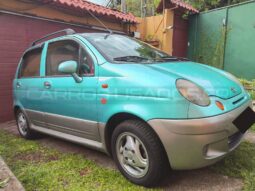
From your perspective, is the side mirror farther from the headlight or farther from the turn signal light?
the turn signal light

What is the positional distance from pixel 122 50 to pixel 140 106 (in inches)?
40.4

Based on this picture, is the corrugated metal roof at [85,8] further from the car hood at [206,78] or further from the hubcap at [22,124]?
the car hood at [206,78]

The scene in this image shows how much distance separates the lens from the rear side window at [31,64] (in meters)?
4.01

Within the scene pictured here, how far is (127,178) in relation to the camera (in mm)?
2645

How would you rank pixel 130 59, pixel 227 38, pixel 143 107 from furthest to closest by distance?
pixel 227 38 → pixel 130 59 → pixel 143 107

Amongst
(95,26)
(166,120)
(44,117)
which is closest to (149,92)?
(166,120)

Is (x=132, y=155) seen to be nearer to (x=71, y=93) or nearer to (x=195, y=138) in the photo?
(x=195, y=138)

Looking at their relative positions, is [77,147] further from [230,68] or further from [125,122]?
[230,68]

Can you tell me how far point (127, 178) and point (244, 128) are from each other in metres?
1.32

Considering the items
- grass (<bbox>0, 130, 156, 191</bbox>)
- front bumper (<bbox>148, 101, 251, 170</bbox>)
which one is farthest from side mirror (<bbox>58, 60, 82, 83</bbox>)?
front bumper (<bbox>148, 101, 251, 170</bbox>)

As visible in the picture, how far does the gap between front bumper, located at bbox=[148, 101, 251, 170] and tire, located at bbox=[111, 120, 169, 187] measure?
115 mm

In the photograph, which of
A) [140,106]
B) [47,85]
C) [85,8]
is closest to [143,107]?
[140,106]

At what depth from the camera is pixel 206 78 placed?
2547 millimetres

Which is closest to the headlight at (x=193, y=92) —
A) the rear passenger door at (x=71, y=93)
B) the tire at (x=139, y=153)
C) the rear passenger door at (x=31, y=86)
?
the tire at (x=139, y=153)
